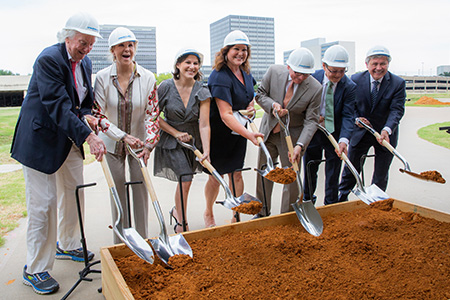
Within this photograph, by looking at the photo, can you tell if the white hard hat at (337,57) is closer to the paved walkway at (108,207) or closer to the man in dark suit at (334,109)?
the man in dark suit at (334,109)

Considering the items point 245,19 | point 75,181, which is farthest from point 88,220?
point 245,19

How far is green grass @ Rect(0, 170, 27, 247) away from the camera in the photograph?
4.09 meters

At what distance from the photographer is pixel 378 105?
391 centimetres

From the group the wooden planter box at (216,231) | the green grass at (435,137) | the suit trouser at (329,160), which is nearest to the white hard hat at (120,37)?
the wooden planter box at (216,231)

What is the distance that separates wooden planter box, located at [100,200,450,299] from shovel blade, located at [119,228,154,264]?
12 centimetres

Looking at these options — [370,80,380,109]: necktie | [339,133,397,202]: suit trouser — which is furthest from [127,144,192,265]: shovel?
[370,80,380,109]: necktie

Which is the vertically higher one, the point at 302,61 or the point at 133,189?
the point at 302,61

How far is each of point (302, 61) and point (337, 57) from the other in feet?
1.66

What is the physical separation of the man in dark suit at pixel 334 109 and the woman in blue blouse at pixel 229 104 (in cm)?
69

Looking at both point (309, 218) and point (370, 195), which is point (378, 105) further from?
point (309, 218)

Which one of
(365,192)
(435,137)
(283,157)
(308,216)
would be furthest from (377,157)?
(435,137)

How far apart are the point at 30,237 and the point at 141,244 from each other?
85 centimetres

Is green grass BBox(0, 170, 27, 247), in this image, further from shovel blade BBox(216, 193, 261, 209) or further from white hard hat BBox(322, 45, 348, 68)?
white hard hat BBox(322, 45, 348, 68)

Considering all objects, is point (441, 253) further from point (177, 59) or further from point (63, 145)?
point (63, 145)
